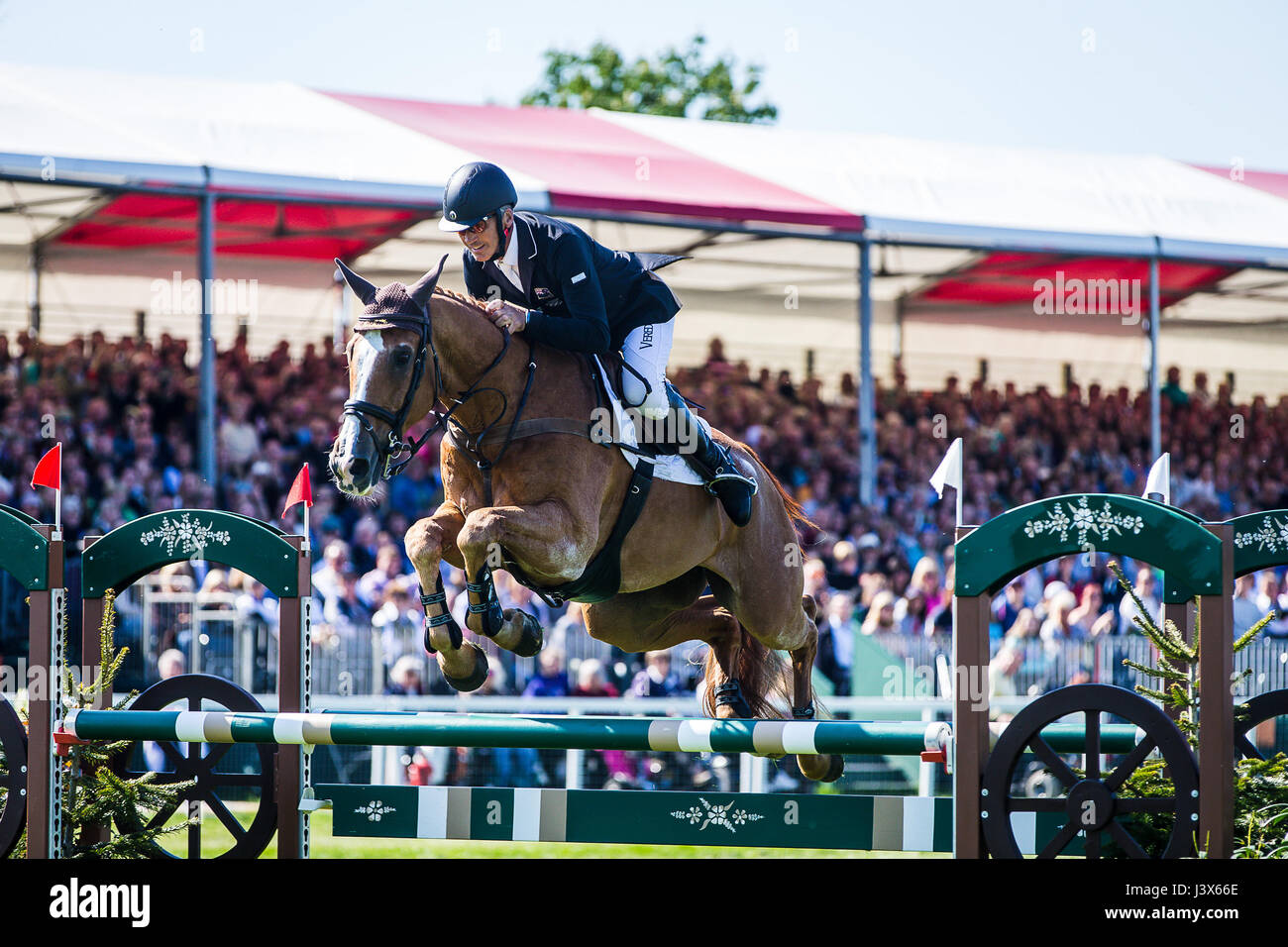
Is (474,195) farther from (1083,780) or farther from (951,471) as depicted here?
(1083,780)

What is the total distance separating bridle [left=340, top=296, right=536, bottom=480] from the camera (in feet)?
14.3

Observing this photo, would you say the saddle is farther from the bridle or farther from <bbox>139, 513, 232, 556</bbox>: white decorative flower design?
<bbox>139, 513, 232, 556</bbox>: white decorative flower design

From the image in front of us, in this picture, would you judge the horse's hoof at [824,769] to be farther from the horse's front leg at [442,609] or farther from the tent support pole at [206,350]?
the tent support pole at [206,350]

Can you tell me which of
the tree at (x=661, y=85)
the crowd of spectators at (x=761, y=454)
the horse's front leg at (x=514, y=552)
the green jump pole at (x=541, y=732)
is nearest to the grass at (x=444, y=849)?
the crowd of spectators at (x=761, y=454)

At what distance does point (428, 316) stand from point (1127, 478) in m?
12.3

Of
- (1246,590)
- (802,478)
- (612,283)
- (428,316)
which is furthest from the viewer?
(802,478)

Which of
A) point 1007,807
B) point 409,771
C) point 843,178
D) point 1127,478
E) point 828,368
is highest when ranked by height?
point 843,178

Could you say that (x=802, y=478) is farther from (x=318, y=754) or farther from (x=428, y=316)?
(x=428, y=316)

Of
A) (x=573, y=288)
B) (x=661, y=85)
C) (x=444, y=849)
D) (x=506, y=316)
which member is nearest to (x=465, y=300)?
(x=506, y=316)

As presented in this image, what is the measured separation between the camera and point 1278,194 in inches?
673

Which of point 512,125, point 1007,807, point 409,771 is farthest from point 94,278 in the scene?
point 1007,807

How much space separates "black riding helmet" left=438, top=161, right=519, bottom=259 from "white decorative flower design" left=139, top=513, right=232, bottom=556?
4.38 ft

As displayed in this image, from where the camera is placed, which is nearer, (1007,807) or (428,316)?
(1007,807)

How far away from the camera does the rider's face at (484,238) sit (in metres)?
4.72
